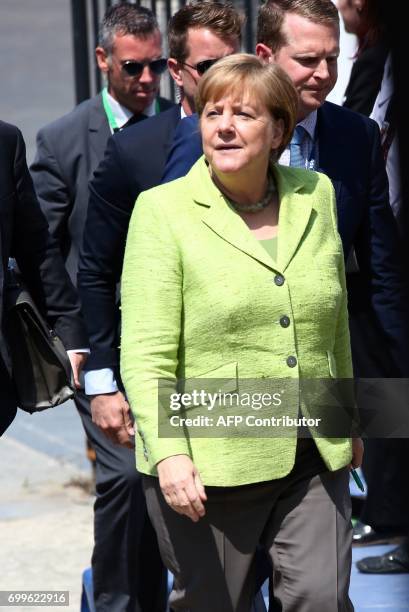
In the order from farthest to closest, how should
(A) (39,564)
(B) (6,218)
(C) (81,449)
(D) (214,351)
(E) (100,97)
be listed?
(C) (81,449) < (A) (39,564) < (E) (100,97) < (B) (6,218) < (D) (214,351)

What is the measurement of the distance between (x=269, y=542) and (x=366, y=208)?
0.98 m

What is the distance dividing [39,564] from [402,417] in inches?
100

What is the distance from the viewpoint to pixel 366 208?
10.8ft

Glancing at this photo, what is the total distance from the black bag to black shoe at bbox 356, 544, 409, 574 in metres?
1.53

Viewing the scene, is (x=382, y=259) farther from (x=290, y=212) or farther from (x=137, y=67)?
(x=137, y=67)

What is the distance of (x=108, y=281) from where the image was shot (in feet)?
10.9

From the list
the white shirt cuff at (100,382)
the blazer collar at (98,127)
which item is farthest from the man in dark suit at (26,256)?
the blazer collar at (98,127)

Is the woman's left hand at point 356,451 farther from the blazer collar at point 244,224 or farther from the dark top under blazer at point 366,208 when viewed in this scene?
the blazer collar at point 244,224

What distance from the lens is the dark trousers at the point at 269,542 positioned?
2705 mm

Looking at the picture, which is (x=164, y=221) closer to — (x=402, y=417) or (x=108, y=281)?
(x=108, y=281)

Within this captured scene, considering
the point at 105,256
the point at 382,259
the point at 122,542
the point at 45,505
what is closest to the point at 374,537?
the point at 122,542

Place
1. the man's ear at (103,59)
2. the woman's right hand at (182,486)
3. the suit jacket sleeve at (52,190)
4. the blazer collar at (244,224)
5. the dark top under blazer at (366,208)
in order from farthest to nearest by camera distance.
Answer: the man's ear at (103,59), the suit jacket sleeve at (52,190), the dark top under blazer at (366,208), the blazer collar at (244,224), the woman's right hand at (182,486)

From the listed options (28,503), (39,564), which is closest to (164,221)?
(39,564)

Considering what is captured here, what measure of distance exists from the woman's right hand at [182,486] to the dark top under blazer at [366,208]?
88 centimetres
